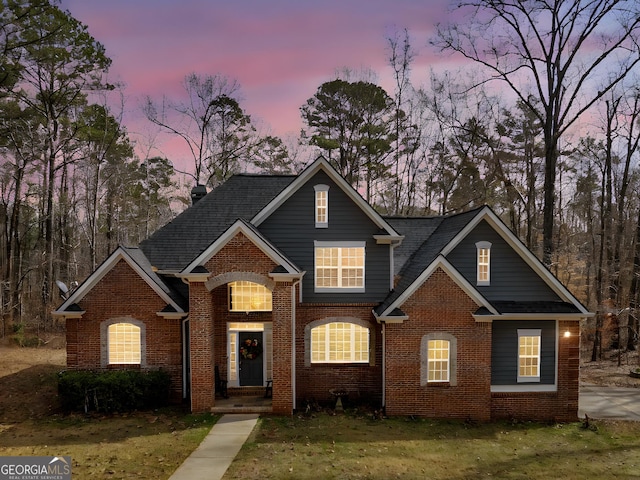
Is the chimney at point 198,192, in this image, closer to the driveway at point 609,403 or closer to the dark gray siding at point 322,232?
the dark gray siding at point 322,232

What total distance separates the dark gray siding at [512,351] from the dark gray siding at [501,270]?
3.27ft

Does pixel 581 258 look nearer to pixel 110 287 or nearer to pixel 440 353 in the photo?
pixel 440 353

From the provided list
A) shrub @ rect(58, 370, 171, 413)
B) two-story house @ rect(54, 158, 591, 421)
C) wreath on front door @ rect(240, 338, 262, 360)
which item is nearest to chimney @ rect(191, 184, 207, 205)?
two-story house @ rect(54, 158, 591, 421)

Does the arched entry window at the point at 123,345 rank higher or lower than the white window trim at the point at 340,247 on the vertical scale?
lower

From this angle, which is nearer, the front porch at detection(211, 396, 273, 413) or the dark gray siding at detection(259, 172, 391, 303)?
the front porch at detection(211, 396, 273, 413)

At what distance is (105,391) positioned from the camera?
43.9 ft

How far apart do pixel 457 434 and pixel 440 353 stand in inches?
99.8

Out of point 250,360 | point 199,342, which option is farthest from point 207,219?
point 250,360

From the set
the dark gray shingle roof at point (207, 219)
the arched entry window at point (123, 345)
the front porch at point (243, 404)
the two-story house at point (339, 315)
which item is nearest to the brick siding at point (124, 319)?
the two-story house at point (339, 315)

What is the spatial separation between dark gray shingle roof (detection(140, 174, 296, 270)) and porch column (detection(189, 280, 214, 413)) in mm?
2771

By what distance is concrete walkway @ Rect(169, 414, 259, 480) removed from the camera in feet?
30.2

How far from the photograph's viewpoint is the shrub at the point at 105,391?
13.4 metres

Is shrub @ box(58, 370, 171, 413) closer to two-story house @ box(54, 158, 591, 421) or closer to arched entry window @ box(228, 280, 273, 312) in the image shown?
two-story house @ box(54, 158, 591, 421)

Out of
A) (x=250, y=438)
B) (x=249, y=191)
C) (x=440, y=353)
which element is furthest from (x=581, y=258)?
(x=250, y=438)
